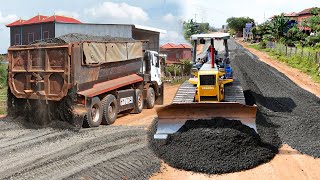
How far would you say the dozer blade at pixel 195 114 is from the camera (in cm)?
991

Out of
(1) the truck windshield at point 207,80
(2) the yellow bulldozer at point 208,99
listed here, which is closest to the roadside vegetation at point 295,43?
(2) the yellow bulldozer at point 208,99

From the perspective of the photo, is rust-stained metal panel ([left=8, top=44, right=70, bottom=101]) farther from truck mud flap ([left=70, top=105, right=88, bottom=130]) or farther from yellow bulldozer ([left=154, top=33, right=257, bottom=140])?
yellow bulldozer ([left=154, top=33, right=257, bottom=140])

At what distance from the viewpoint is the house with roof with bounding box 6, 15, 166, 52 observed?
27.7 m

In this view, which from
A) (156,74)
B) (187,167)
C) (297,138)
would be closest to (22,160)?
(187,167)

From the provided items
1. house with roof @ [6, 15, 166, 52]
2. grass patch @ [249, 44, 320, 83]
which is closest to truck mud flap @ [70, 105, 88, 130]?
house with roof @ [6, 15, 166, 52]

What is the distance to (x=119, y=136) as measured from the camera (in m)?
11.2

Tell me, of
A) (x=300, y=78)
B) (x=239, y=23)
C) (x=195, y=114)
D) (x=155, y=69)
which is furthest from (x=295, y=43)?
(x=239, y=23)

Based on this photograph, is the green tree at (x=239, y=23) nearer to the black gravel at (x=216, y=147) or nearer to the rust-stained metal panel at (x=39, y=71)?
the rust-stained metal panel at (x=39, y=71)

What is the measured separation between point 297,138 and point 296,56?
29186 millimetres

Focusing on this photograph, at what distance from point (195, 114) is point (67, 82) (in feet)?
14.3

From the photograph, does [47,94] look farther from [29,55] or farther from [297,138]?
[297,138]

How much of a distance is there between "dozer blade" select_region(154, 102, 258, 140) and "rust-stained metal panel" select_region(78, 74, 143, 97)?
3.36 meters

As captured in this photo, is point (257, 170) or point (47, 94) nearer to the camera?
point (257, 170)

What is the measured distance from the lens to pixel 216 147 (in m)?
8.98
